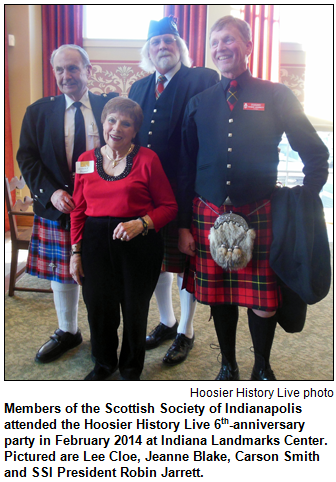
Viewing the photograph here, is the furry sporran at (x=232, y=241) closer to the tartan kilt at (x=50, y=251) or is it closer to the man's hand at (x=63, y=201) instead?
the man's hand at (x=63, y=201)

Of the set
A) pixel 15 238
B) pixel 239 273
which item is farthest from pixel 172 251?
pixel 15 238

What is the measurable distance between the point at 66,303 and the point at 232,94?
4.28ft

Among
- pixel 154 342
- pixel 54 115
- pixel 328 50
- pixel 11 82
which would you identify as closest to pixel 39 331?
pixel 154 342

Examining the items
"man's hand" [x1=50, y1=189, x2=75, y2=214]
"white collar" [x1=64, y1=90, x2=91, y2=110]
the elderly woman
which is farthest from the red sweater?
"white collar" [x1=64, y1=90, x2=91, y2=110]

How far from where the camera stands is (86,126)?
167 cm

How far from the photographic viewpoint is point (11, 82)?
451 centimetres

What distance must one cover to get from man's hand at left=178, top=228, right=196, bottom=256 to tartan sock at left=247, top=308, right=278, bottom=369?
1.18ft

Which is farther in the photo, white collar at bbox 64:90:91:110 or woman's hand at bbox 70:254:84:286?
white collar at bbox 64:90:91:110

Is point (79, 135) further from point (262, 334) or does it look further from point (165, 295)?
point (262, 334)

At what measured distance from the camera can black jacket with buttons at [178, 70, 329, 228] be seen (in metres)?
1.37

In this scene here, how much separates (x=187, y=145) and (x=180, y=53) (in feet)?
1.67

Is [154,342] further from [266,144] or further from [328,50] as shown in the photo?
[328,50]

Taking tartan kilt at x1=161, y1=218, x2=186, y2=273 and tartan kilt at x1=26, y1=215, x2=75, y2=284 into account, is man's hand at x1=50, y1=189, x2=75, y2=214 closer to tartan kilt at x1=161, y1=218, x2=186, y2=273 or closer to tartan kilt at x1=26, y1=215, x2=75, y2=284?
tartan kilt at x1=26, y1=215, x2=75, y2=284

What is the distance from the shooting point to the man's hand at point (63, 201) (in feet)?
5.25
